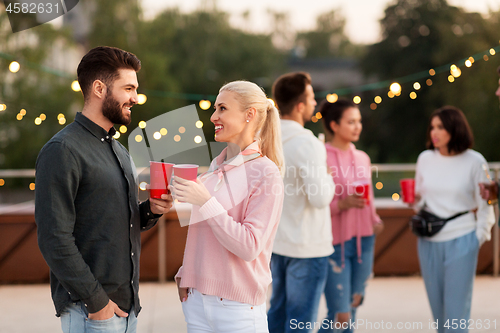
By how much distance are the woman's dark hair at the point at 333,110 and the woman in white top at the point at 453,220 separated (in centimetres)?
51

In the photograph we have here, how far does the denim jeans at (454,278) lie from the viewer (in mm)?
2576

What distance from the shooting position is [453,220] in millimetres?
2637

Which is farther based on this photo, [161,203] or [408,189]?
[408,189]

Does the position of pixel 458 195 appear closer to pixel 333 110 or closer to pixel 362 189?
pixel 362 189

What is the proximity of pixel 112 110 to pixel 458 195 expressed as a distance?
1.97 metres

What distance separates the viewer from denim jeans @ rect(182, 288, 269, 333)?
1.52 m

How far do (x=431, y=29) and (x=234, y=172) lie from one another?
23.1 metres

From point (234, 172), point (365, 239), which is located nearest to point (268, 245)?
point (234, 172)

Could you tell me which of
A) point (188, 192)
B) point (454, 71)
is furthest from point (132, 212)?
point (454, 71)

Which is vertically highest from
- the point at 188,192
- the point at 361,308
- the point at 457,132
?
the point at 457,132

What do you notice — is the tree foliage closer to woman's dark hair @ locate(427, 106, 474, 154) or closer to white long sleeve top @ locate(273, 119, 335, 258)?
woman's dark hair @ locate(427, 106, 474, 154)

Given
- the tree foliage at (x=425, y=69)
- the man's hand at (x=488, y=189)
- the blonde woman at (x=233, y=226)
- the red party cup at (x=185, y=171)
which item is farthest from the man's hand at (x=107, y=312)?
the tree foliage at (x=425, y=69)

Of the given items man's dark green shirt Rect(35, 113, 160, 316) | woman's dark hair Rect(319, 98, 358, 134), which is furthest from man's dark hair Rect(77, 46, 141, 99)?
woman's dark hair Rect(319, 98, 358, 134)

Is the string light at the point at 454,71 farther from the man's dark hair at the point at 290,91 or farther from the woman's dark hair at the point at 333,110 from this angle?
the man's dark hair at the point at 290,91
